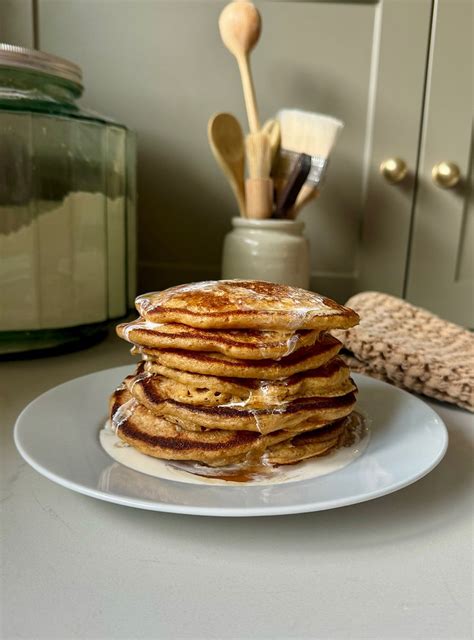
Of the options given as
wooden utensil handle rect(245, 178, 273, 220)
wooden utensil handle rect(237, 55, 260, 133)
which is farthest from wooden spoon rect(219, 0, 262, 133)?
wooden utensil handle rect(245, 178, 273, 220)

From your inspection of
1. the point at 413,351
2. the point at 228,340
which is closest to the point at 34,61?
the point at 228,340

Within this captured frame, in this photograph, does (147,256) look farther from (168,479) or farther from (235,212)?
(168,479)

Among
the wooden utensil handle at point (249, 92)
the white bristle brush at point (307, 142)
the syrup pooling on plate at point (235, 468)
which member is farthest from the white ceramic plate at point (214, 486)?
the wooden utensil handle at point (249, 92)

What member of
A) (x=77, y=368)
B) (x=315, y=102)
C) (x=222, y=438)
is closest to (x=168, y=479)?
(x=222, y=438)

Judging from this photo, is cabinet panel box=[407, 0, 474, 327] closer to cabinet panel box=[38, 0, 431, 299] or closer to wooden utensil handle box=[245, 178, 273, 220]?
cabinet panel box=[38, 0, 431, 299]

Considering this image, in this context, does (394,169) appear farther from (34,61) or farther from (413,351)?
(34,61)

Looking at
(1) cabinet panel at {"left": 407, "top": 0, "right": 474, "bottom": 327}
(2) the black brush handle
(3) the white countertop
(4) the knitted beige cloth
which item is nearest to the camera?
(3) the white countertop
